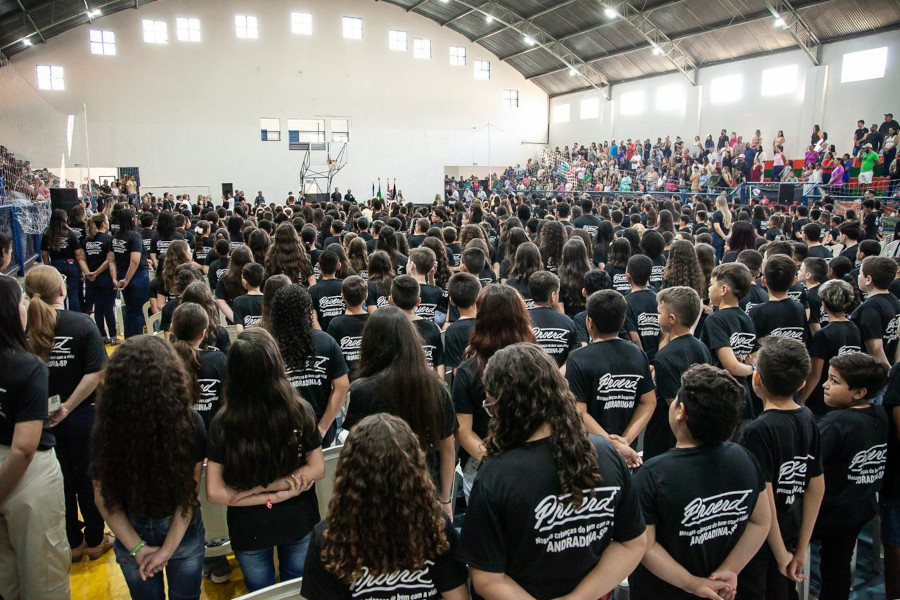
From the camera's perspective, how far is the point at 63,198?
11844mm

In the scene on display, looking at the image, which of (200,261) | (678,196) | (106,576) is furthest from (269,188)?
(106,576)

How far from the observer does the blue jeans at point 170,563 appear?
2.34 m

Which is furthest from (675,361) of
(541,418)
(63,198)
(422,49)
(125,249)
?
(422,49)

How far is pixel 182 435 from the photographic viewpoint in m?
2.26

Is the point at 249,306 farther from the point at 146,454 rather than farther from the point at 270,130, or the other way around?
the point at 270,130

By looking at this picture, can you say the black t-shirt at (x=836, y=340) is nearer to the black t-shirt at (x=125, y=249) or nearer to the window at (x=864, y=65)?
the black t-shirt at (x=125, y=249)

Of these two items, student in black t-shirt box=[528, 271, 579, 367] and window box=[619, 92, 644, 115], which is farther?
window box=[619, 92, 644, 115]

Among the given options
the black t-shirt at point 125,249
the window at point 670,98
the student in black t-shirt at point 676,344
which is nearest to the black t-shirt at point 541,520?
the student in black t-shirt at point 676,344

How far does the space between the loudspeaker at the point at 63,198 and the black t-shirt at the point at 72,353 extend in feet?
33.7

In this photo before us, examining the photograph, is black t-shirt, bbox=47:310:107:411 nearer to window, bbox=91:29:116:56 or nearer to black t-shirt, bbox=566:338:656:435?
black t-shirt, bbox=566:338:656:435

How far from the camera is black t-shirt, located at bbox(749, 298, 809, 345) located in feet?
13.2

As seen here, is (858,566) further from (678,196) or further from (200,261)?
(678,196)

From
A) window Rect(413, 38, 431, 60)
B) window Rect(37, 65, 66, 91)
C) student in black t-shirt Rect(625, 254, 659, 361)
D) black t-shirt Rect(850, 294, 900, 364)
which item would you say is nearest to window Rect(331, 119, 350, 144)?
window Rect(413, 38, 431, 60)

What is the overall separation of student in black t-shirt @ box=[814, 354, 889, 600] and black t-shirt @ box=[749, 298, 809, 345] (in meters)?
1.25
